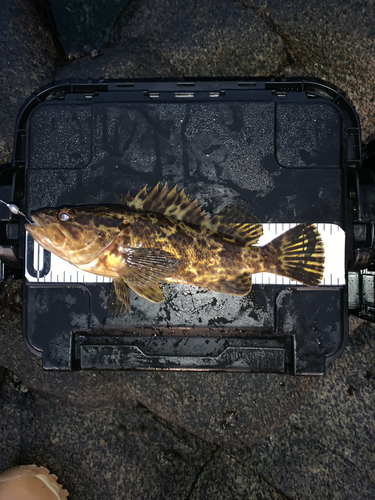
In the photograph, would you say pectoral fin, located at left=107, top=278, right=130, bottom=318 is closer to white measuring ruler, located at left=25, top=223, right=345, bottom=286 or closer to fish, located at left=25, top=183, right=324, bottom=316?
fish, located at left=25, top=183, right=324, bottom=316

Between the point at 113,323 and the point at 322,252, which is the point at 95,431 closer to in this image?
the point at 113,323

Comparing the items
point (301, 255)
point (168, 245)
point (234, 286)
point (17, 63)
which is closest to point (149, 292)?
point (168, 245)

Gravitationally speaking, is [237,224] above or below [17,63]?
below

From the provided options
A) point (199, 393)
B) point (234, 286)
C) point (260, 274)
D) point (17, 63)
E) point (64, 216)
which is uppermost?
point (17, 63)

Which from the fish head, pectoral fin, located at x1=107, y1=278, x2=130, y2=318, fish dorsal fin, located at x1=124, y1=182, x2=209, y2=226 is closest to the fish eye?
the fish head

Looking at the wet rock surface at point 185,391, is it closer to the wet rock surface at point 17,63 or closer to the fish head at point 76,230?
the fish head at point 76,230

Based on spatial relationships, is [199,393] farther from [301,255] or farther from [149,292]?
[301,255]

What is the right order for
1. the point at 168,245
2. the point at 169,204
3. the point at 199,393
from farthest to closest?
the point at 199,393 < the point at 169,204 < the point at 168,245

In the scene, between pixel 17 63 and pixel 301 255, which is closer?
pixel 301 255

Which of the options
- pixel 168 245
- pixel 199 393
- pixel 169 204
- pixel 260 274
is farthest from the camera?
pixel 199 393

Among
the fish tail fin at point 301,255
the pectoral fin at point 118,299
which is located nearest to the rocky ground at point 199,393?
the pectoral fin at point 118,299

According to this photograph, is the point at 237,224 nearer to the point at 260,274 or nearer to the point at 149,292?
the point at 260,274
